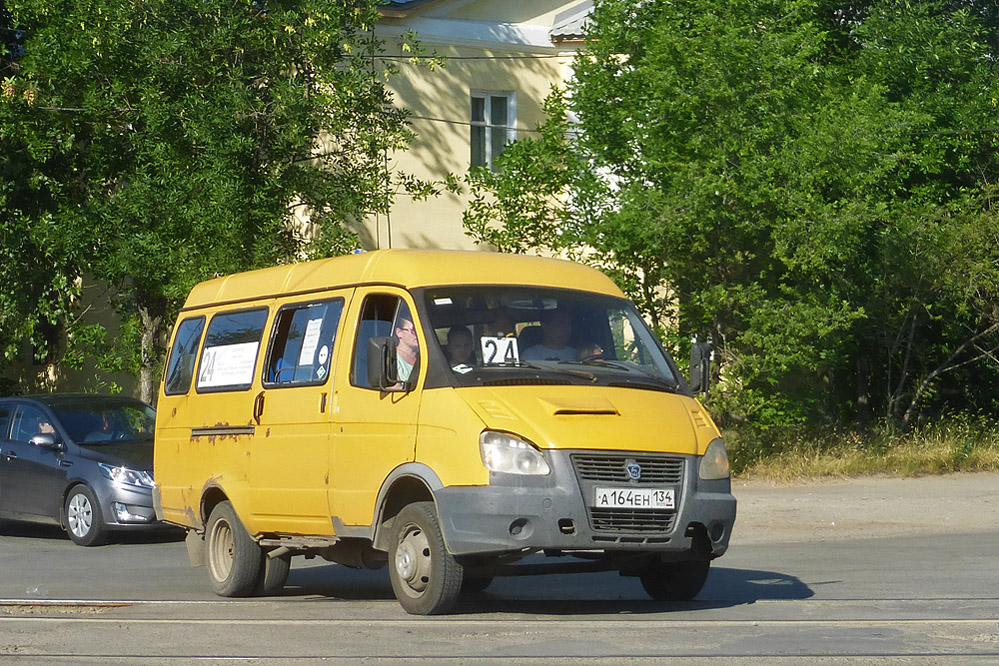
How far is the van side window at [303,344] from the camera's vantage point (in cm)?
987

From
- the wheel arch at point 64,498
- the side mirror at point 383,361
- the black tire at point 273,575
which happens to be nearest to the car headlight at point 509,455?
the side mirror at point 383,361

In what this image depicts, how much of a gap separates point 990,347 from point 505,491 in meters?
17.0

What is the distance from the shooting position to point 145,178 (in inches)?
784

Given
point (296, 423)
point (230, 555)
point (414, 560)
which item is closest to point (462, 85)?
point (230, 555)

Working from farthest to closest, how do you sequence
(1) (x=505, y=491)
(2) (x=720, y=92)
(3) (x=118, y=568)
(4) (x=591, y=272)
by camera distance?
(2) (x=720, y=92), (3) (x=118, y=568), (4) (x=591, y=272), (1) (x=505, y=491)

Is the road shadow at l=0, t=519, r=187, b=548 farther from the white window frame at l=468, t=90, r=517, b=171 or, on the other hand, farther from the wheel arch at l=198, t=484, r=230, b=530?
the white window frame at l=468, t=90, r=517, b=171

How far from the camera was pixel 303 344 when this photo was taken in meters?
10.2

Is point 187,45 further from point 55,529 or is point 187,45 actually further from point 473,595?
point 473,595

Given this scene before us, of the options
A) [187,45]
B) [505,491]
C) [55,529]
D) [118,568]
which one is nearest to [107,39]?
[187,45]

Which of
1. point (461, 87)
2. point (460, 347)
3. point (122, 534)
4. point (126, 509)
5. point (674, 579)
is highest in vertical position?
point (461, 87)

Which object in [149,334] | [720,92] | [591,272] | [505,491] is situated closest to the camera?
[505,491]

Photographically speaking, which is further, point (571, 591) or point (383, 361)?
point (571, 591)

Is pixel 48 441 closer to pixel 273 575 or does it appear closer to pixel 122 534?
pixel 122 534

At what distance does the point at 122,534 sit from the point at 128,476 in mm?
1455
